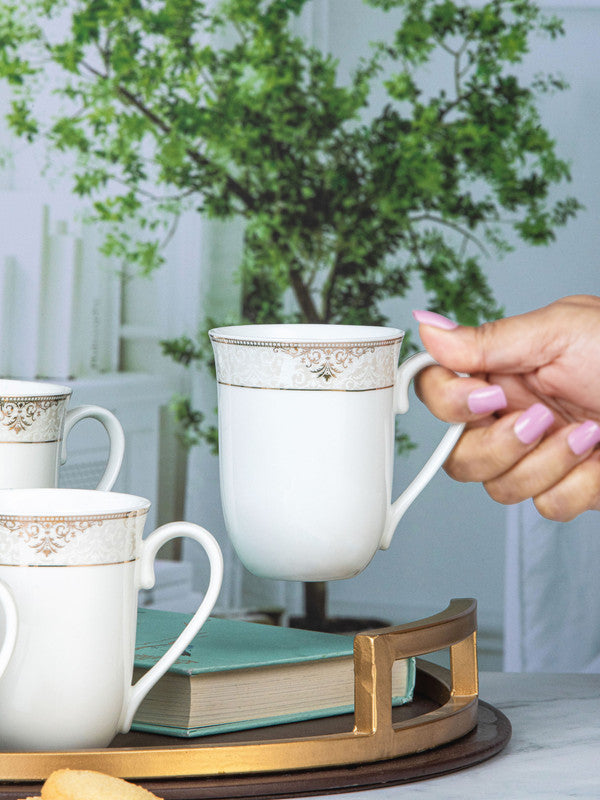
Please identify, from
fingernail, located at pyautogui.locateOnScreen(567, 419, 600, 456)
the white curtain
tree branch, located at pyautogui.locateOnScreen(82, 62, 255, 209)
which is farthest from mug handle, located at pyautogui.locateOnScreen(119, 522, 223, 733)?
tree branch, located at pyautogui.locateOnScreen(82, 62, 255, 209)

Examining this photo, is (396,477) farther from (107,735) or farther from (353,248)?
(107,735)

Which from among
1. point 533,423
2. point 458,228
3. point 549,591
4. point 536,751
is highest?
point 458,228

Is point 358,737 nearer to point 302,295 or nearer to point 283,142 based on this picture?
point 302,295

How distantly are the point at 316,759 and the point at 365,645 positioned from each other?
0.07 metres

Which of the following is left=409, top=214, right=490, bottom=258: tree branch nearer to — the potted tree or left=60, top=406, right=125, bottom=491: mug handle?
the potted tree

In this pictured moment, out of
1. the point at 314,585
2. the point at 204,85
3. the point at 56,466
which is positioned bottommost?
the point at 314,585

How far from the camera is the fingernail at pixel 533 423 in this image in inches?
33.4

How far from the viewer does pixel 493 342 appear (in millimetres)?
855

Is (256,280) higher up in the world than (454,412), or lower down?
higher up

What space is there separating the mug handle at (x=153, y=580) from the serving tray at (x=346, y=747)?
3 centimetres

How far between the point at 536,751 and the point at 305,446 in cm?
26

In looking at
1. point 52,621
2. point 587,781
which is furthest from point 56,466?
point 587,781

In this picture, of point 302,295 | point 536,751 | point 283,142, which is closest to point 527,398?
point 536,751

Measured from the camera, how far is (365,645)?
65 centimetres
